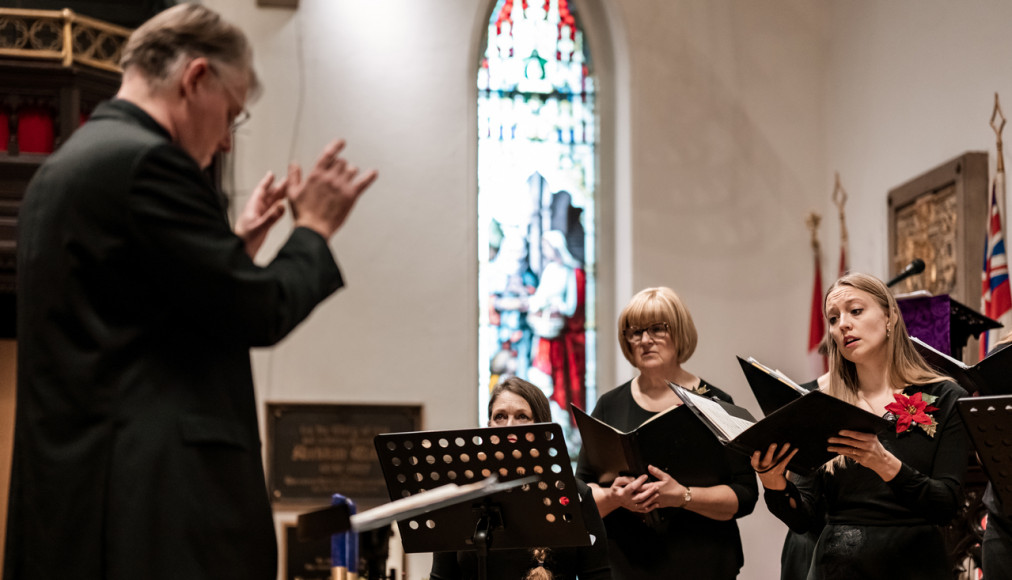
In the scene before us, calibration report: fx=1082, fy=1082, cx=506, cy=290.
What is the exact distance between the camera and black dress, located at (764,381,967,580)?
3135mm

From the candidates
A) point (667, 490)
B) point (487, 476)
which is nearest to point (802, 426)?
point (667, 490)

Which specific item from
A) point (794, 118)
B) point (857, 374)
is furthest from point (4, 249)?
point (794, 118)

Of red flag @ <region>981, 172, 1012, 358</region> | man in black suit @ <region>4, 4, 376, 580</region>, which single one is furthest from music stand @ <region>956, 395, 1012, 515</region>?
red flag @ <region>981, 172, 1012, 358</region>

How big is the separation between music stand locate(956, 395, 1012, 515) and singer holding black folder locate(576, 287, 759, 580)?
3.19 feet

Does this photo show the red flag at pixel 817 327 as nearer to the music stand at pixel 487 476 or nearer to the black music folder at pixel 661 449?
the black music folder at pixel 661 449

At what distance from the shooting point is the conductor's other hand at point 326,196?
5.93 feet

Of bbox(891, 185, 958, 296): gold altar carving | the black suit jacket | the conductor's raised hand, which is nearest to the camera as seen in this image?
the black suit jacket

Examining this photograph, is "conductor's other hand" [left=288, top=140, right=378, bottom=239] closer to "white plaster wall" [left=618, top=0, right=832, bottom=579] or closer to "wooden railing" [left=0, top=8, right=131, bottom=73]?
"wooden railing" [left=0, top=8, right=131, bottom=73]

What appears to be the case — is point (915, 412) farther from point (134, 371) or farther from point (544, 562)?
point (134, 371)

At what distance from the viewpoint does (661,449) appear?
142 inches

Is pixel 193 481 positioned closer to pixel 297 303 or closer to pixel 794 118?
pixel 297 303

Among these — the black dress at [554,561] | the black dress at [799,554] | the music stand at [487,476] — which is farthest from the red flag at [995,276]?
the music stand at [487,476]

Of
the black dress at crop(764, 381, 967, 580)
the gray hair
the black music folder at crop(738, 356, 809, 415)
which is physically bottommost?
the black dress at crop(764, 381, 967, 580)

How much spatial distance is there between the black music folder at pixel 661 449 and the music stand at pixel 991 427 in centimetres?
89
